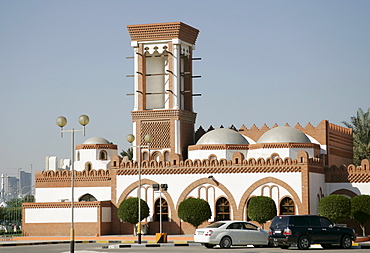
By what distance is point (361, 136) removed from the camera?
73250mm

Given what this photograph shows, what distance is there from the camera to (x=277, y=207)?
47125 mm

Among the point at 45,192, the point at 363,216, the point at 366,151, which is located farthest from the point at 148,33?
the point at 366,151

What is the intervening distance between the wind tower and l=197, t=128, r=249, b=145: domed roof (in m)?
2.20

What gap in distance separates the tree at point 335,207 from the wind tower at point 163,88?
11995 millimetres

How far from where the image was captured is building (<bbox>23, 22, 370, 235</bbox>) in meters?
48.0

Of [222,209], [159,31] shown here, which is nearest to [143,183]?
[222,209]

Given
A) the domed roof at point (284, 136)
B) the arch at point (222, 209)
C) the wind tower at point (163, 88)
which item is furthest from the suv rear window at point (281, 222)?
the wind tower at point (163, 88)

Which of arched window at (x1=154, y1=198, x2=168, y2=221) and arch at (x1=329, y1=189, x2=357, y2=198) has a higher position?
arch at (x1=329, y1=189, x2=357, y2=198)

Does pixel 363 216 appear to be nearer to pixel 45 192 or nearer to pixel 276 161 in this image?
pixel 276 161

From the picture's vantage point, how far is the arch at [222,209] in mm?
48500

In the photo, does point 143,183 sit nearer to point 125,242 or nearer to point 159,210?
point 159,210

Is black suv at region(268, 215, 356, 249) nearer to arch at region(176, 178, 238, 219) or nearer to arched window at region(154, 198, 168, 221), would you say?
arch at region(176, 178, 238, 219)

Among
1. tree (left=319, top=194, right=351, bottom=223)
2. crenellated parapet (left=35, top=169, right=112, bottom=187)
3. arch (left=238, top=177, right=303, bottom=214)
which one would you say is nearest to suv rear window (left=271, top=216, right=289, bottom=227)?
tree (left=319, top=194, right=351, bottom=223)

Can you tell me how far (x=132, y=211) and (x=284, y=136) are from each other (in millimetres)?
11787
